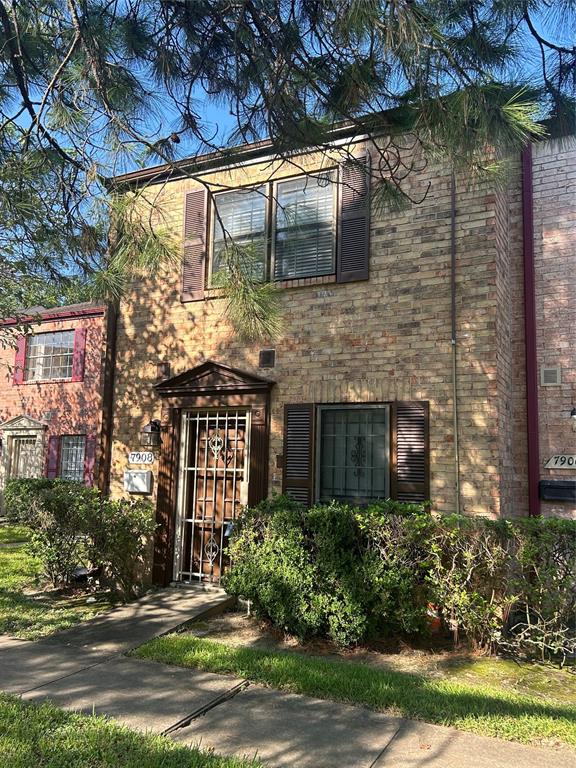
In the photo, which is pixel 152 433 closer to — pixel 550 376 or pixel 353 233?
pixel 353 233

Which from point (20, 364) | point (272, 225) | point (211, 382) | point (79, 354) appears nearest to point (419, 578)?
point (211, 382)

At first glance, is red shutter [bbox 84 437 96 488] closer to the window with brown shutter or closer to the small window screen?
the small window screen

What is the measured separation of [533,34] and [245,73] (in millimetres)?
2174

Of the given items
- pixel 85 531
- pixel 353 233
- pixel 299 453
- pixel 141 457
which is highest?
pixel 353 233

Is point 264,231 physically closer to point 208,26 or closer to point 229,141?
point 229,141

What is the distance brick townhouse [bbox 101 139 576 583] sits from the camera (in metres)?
6.16

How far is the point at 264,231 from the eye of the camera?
7.71 m

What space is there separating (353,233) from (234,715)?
5.12 meters

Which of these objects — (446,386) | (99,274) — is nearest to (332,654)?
(446,386)

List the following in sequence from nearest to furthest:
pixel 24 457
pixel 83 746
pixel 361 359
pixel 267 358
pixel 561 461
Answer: pixel 83 746 < pixel 561 461 < pixel 361 359 < pixel 267 358 < pixel 24 457

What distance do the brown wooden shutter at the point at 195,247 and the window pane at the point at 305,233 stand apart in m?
1.10

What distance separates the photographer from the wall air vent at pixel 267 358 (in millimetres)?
7275

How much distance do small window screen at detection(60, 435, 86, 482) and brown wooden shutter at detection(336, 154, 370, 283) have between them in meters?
10.2

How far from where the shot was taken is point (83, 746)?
3.41 metres
